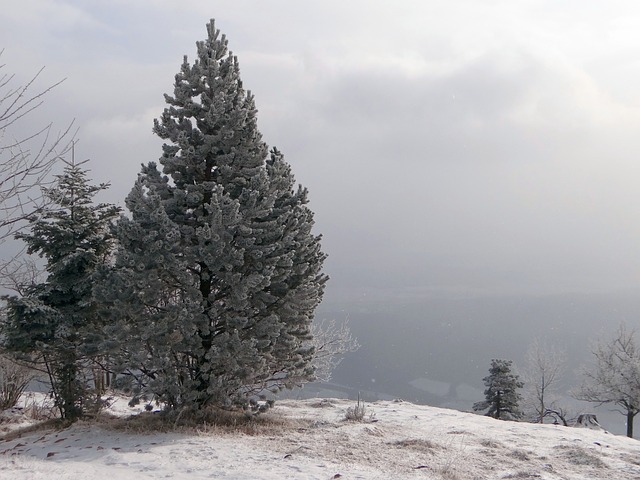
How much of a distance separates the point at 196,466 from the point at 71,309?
704cm

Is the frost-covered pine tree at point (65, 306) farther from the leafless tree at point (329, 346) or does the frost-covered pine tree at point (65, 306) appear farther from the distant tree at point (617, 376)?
the distant tree at point (617, 376)

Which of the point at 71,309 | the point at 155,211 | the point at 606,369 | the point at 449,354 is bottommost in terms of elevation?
the point at 449,354

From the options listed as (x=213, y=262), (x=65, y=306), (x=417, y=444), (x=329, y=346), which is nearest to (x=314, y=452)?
(x=417, y=444)

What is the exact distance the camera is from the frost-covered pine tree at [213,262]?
11.6 metres

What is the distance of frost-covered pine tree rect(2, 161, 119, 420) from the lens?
42.1 ft

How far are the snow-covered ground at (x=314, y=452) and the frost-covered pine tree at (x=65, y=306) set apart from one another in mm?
1378

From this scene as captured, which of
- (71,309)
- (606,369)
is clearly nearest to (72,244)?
(71,309)

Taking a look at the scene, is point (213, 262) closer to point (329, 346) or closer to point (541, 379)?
point (329, 346)

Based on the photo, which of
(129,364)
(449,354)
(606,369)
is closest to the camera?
(129,364)

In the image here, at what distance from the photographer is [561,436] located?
1338cm

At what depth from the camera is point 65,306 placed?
44.2 feet

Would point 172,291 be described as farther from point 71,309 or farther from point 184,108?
point 184,108

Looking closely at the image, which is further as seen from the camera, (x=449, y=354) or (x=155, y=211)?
(x=449, y=354)

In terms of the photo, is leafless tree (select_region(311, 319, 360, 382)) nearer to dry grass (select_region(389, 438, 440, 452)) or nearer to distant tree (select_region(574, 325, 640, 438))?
dry grass (select_region(389, 438, 440, 452))
